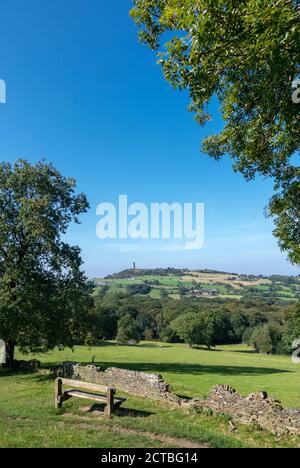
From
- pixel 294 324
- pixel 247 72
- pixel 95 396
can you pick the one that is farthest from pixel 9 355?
pixel 294 324

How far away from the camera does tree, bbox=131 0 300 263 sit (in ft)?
20.9

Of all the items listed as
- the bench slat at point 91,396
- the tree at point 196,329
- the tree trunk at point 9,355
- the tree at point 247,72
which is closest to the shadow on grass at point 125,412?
the bench slat at point 91,396

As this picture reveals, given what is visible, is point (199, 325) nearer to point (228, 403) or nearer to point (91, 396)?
point (228, 403)

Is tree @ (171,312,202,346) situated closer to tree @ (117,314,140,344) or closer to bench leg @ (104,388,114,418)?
tree @ (117,314,140,344)

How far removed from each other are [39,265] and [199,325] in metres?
66.7

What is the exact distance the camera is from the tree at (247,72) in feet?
20.9

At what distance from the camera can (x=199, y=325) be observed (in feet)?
280

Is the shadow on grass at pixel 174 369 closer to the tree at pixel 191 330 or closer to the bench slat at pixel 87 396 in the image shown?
the bench slat at pixel 87 396

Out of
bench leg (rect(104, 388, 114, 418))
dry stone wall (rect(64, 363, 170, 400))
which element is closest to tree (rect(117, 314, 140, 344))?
dry stone wall (rect(64, 363, 170, 400))

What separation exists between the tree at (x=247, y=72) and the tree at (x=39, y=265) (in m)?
16.6
